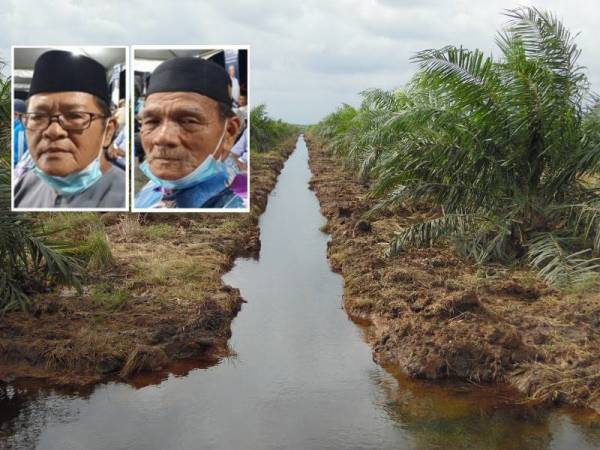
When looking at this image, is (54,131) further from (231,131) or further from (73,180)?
(231,131)

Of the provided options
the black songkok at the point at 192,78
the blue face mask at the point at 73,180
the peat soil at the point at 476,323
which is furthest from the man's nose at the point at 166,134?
the peat soil at the point at 476,323

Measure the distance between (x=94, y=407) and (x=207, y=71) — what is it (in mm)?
3068

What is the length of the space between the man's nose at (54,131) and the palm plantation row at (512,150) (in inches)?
226

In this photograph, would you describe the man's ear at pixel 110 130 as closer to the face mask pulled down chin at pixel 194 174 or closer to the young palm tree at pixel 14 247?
the face mask pulled down chin at pixel 194 174

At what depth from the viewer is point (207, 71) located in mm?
3084

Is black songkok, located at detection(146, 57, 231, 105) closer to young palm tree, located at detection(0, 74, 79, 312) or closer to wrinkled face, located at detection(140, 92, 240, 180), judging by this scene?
wrinkled face, located at detection(140, 92, 240, 180)

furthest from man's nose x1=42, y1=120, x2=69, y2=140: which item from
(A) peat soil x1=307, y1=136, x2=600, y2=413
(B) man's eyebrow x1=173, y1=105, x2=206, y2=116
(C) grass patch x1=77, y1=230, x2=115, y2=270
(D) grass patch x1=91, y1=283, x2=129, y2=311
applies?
(C) grass patch x1=77, y1=230, x2=115, y2=270

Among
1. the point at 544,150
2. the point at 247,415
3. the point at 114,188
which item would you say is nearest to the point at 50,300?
the point at 247,415

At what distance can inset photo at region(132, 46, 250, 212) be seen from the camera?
308 centimetres

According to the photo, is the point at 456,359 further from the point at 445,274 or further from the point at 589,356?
the point at 445,274

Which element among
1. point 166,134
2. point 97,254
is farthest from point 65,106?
point 97,254

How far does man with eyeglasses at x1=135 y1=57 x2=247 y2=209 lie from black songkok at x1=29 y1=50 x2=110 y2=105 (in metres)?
0.27

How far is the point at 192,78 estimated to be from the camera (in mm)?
3051

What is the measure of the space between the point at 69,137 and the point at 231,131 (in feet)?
2.37
